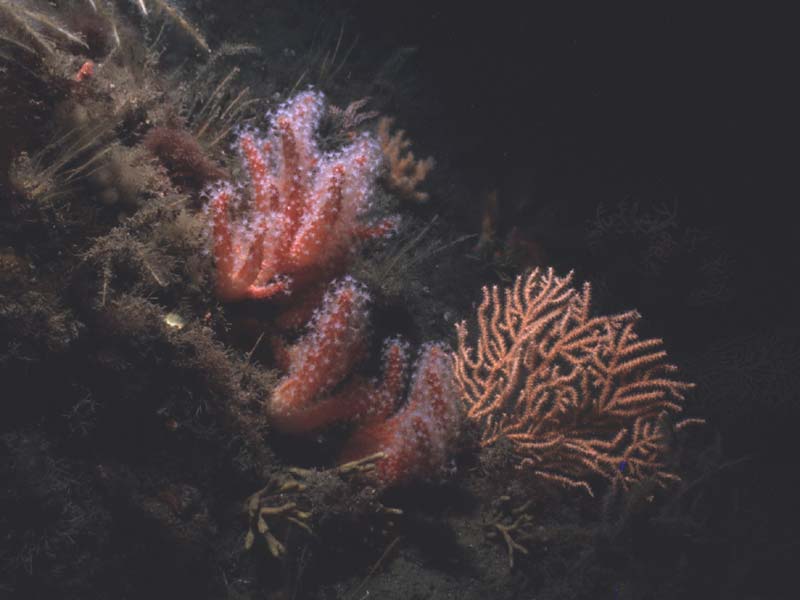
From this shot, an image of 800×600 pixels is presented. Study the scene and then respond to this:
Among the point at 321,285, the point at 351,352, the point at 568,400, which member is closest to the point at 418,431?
the point at 351,352

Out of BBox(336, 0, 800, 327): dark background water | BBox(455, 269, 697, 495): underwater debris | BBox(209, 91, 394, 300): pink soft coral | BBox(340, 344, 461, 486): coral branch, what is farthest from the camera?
BBox(336, 0, 800, 327): dark background water

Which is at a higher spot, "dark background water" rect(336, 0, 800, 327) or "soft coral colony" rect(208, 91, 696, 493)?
"dark background water" rect(336, 0, 800, 327)

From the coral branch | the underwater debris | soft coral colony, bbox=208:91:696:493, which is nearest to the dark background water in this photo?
the underwater debris

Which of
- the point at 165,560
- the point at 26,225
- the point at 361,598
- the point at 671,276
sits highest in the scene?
the point at 671,276

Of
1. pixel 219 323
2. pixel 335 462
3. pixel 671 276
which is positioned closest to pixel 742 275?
pixel 671 276

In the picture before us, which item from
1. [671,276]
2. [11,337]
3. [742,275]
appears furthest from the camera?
[742,275]

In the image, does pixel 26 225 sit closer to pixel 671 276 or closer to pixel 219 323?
pixel 219 323

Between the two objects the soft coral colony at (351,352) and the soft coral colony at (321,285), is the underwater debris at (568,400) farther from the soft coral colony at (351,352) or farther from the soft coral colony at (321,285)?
the soft coral colony at (321,285)

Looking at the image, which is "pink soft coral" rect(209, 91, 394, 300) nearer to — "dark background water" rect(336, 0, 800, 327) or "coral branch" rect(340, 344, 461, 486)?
"coral branch" rect(340, 344, 461, 486)

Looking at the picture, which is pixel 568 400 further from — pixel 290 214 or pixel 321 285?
pixel 290 214
